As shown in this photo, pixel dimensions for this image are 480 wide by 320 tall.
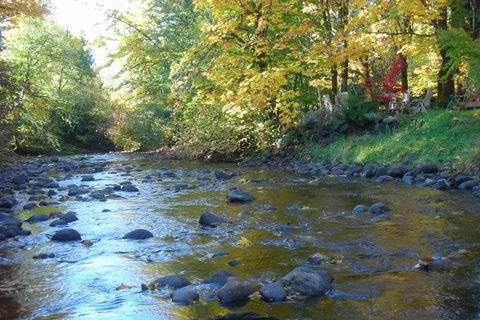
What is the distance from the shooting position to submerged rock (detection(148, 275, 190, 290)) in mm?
4954

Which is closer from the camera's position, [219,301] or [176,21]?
[219,301]

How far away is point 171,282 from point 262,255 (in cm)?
132

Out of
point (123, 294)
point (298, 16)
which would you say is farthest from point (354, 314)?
point (298, 16)

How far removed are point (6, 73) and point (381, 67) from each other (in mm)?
20203

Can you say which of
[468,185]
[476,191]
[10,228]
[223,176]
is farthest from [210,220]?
[223,176]

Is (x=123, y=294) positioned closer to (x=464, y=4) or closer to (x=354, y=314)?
(x=354, y=314)

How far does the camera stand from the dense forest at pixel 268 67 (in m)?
16.0

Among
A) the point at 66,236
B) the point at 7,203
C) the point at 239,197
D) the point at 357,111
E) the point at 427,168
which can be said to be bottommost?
the point at 427,168

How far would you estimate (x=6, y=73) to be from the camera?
44.8ft

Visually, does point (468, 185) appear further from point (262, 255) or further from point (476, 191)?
point (262, 255)

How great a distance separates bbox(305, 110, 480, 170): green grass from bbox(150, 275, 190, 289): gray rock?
7484 millimetres

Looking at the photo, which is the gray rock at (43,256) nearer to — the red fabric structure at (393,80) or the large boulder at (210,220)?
the large boulder at (210,220)

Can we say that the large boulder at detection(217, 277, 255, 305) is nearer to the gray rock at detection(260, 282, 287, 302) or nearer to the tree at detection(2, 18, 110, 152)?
Result: the gray rock at detection(260, 282, 287, 302)

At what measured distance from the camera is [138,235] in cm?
724
